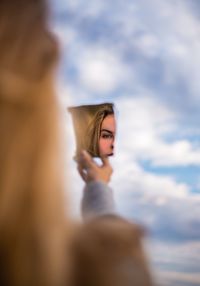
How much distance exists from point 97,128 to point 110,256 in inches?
14.2

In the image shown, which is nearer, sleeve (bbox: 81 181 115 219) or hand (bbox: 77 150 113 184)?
sleeve (bbox: 81 181 115 219)

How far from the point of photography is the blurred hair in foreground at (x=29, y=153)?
0.32 metres

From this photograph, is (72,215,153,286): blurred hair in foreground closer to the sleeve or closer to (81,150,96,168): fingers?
the sleeve

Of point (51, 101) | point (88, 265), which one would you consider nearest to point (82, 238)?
point (88, 265)

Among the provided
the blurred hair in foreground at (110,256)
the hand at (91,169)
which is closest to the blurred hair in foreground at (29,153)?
the blurred hair in foreground at (110,256)

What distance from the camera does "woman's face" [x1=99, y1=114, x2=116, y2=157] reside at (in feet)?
2.17

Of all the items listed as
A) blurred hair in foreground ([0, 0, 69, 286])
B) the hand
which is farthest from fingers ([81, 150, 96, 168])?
blurred hair in foreground ([0, 0, 69, 286])

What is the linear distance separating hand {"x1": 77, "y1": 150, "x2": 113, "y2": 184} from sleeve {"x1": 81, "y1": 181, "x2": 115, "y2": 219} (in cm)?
4

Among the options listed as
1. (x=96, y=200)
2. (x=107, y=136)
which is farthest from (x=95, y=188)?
(x=107, y=136)

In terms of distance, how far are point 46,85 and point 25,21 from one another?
0.22ft

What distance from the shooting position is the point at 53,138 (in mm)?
359

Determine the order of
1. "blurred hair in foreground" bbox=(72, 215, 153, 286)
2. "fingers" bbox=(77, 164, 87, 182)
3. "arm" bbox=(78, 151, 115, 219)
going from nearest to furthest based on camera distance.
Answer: "blurred hair in foreground" bbox=(72, 215, 153, 286) → "arm" bbox=(78, 151, 115, 219) → "fingers" bbox=(77, 164, 87, 182)

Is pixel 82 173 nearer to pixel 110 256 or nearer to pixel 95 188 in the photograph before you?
pixel 95 188

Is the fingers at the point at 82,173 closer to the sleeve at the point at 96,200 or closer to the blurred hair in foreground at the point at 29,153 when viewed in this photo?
the sleeve at the point at 96,200
